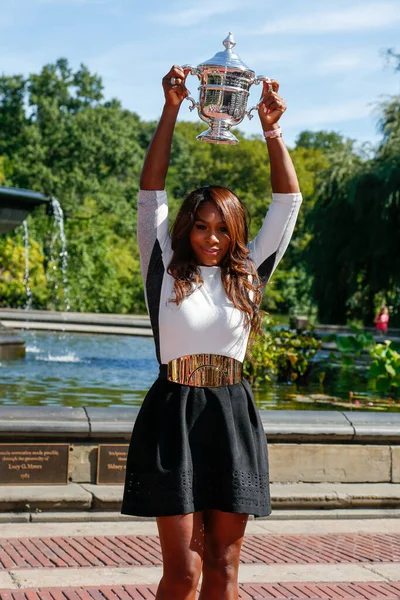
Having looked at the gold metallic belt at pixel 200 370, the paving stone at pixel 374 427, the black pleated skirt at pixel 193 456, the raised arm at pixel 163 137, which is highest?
the raised arm at pixel 163 137

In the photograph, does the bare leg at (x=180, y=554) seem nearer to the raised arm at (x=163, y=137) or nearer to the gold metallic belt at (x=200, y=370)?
the gold metallic belt at (x=200, y=370)

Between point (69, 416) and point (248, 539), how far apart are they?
141cm

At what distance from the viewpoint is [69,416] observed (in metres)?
6.57

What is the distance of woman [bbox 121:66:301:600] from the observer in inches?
127

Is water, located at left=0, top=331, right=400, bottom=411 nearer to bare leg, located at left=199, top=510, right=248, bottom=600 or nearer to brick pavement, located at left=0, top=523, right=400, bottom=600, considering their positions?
brick pavement, located at left=0, top=523, right=400, bottom=600

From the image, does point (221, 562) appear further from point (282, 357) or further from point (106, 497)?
point (282, 357)

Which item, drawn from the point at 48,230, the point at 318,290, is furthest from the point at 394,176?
the point at 48,230

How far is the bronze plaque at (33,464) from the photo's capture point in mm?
6438

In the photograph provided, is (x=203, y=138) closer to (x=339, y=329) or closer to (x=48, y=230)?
(x=339, y=329)

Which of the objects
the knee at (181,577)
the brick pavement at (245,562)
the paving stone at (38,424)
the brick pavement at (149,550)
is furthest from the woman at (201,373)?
the paving stone at (38,424)

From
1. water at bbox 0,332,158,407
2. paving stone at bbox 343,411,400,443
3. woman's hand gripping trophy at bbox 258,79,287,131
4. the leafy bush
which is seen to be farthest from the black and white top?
the leafy bush

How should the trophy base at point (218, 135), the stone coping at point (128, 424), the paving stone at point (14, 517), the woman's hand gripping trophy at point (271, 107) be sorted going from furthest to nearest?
the stone coping at point (128, 424) → the paving stone at point (14, 517) → the trophy base at point (218, 135) → the woman's hand gripping trophy at point (271, 107)

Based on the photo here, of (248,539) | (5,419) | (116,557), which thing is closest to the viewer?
(116,557)

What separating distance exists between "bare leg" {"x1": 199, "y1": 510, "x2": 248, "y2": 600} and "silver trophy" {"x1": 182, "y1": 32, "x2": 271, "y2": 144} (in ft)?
4.33
